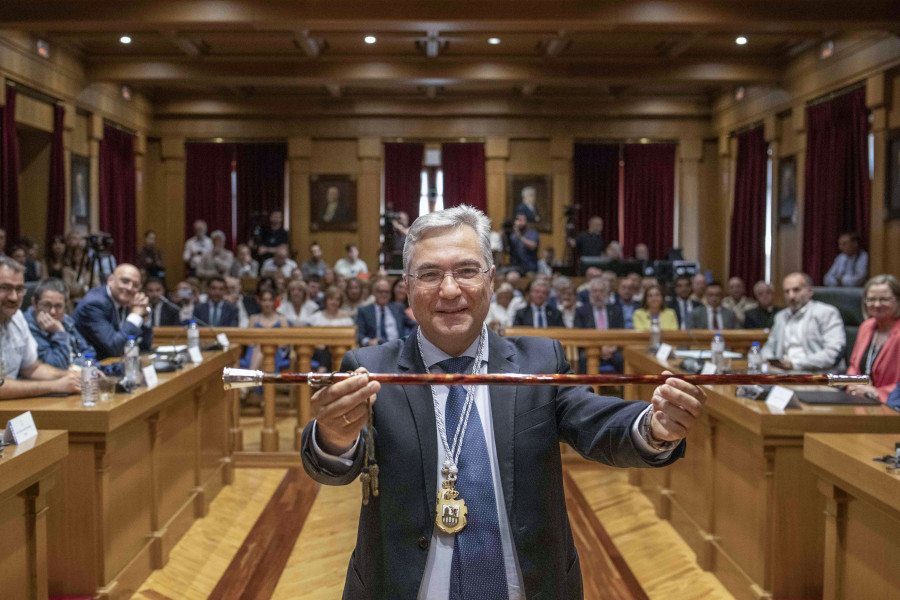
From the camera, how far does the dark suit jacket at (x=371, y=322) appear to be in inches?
237

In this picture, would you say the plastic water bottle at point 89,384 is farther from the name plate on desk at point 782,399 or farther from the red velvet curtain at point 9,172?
the red velvet curtain at point 9,172

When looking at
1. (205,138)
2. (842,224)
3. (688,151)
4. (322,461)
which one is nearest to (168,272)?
(205,138)

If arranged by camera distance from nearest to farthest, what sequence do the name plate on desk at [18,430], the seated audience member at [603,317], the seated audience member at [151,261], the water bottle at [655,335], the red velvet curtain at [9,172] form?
the name plate on desk at [18,430], the water bottle at [655,335], the seated audience member at [603,317], the red velvet curtain at [9,172], the seated audience member at [151,261]

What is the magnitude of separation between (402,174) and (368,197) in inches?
26.7

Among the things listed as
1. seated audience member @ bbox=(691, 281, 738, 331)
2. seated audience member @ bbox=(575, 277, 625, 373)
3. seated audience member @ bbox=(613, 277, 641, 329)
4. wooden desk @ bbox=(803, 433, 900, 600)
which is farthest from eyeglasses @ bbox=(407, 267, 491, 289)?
seated audience member @ bbox=(613, 277, 641, 329)

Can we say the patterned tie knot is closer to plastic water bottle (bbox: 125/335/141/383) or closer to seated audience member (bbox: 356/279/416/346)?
plastic water bottle (bbox: 125/335/141/383)

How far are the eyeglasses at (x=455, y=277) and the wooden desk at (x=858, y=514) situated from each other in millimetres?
1232

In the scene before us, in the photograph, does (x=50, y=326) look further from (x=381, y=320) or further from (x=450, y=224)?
(x=381, y=320)

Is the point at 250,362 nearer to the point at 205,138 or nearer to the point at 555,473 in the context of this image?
the point at 555,473

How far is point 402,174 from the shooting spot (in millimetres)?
12391

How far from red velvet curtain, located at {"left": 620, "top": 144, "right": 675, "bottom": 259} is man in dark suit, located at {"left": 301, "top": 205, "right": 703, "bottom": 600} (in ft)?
37.3

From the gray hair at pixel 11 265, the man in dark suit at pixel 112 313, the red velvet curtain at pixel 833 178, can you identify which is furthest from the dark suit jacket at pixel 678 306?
the gray hair at pixel 11 265

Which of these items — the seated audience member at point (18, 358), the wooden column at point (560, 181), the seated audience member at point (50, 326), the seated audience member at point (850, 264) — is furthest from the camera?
the wooden column at point (560, 181)

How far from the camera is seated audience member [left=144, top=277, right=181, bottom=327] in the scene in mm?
6508
